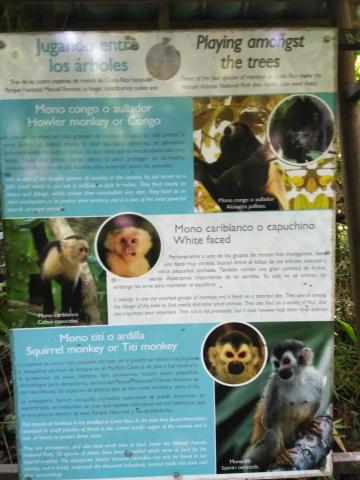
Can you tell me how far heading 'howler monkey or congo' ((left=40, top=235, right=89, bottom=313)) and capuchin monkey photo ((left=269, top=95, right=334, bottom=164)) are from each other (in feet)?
2.83

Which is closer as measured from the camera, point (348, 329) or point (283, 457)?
point (283, 457)

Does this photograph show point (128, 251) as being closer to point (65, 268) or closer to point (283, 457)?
point (65, 268)

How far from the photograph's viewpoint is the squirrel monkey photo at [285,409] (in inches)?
71.1

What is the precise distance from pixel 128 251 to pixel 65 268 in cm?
26

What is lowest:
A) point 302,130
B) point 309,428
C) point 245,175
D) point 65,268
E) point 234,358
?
point 309,428

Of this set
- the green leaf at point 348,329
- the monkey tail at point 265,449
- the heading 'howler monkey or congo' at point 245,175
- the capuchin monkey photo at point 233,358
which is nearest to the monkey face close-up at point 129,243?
the heading 'howler monkey or congo' at point 245,175

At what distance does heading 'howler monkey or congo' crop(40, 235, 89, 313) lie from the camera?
68.2 inches

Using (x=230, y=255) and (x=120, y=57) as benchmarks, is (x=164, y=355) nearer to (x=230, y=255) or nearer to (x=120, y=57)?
(x=230, y=255)

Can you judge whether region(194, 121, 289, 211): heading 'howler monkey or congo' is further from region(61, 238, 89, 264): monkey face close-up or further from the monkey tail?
the monkey tail

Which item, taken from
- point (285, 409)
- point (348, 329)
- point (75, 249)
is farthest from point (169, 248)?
point (348, 329)

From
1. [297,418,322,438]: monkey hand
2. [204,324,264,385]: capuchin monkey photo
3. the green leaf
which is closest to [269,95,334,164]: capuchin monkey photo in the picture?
[204,324,264,385]: capuchin monkey photo

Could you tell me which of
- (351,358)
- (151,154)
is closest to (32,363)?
(151,154)

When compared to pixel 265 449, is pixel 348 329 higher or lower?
higher

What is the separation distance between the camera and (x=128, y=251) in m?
1.74
